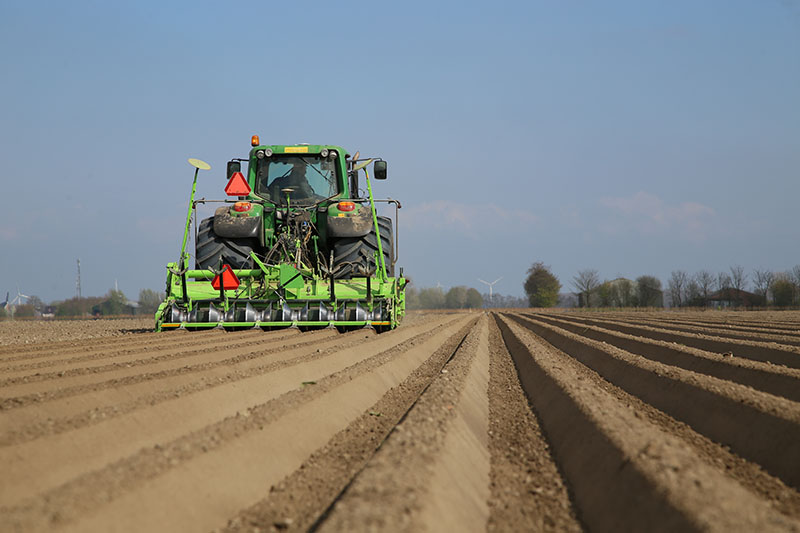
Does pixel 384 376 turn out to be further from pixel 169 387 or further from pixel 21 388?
pixel 21 388

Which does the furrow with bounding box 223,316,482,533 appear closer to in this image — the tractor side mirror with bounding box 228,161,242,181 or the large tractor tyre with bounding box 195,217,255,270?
the large tractor tyre with bounding box 195,217,255,270

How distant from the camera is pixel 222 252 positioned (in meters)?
9.36

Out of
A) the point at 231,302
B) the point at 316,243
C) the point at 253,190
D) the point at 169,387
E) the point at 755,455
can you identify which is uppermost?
the point at 253,190

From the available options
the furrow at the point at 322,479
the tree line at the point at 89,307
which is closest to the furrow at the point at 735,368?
the furrow at the point at 322,479

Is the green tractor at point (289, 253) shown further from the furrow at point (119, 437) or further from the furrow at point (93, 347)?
the furrow at point (119, 437)

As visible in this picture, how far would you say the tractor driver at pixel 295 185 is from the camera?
9961mm

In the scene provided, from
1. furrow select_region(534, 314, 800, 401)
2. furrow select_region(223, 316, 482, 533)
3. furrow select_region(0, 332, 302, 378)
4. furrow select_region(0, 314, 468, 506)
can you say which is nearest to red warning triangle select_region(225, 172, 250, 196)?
furrow select_region(0, 332, 302, 378)

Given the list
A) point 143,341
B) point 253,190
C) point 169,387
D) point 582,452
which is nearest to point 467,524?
point 582,452

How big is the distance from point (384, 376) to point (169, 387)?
1.94 metres

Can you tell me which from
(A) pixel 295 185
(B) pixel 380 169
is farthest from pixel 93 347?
(B) pixel 380 169

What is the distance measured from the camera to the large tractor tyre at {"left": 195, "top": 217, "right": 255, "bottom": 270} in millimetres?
9344

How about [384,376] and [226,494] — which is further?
[384,376]

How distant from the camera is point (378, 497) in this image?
2119 mm

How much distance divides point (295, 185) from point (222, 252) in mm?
1551
